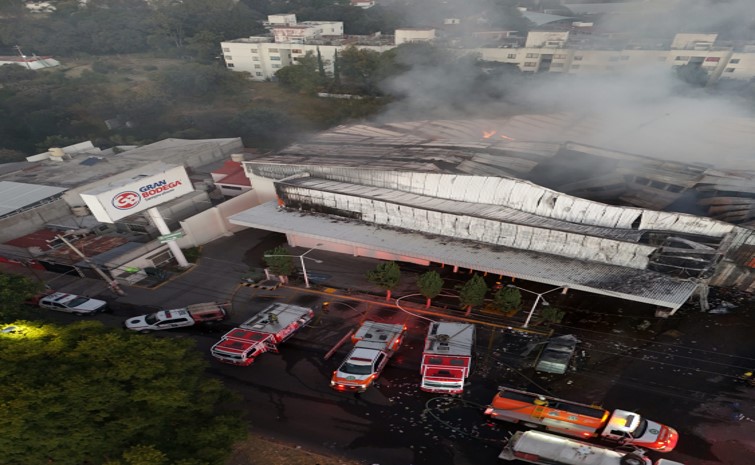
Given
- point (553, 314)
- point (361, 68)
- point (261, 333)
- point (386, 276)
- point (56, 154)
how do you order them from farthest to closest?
point (361, 68) < point (56, 154) < point (386, 276) < point (261, 333) < point (553, 314)

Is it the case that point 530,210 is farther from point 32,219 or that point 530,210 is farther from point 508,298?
point 32,219

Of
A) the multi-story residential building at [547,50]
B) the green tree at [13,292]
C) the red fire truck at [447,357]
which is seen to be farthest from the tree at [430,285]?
the multi-story residential building at [547,50]

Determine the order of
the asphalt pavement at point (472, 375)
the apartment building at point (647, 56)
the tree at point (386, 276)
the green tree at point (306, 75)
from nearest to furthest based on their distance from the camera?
the asphalt pavement at point (472, 375) < the tree at point (386, 276) < the apartment building at point (647, 56) < the green tree at point (306, 75)

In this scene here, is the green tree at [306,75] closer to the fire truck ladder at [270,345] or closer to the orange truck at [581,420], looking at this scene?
the fire truck ladder at [270,345]

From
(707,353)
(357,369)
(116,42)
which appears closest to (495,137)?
(707,353)

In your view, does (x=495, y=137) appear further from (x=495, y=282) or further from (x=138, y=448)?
(x=138, y=448)

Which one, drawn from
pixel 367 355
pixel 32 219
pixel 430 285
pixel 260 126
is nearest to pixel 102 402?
pixel 367 355

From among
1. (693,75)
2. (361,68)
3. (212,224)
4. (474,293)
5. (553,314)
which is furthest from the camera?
(361,68)
